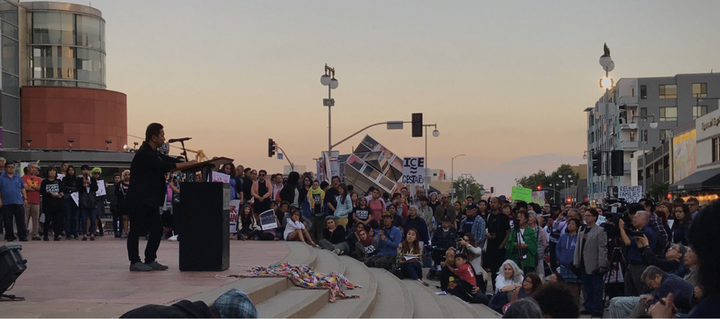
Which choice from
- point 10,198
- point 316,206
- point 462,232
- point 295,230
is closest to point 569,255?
point 462,232

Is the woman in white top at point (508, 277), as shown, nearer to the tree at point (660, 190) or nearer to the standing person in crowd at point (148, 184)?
the standing person in crowd at point (148, 184)

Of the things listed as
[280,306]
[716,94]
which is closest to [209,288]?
[280,306]

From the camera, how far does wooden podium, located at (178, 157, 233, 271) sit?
10125mm

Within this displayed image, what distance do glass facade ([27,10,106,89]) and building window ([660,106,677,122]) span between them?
223ft

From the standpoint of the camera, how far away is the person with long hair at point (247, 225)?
1967 centimetres

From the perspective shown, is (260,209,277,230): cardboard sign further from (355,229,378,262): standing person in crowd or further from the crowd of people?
(355,229,378,262): standing person in crowd

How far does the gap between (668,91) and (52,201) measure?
9294 cm

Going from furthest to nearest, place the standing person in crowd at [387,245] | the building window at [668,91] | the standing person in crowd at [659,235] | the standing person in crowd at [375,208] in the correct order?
1. the building window at [668,91]
2. the standing person in crowd at [375,208]
3. the standing person in crowd at [387,245]
4. the standing person in crowd at [659,235]

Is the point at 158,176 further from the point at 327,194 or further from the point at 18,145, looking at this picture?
the point at 18,145

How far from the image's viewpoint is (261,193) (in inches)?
811

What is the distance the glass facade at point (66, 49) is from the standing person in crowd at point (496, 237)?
49.5 metres

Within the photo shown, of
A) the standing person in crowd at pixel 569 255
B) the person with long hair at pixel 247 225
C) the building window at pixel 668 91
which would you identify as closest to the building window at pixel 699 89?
the building window at pixel 668 91

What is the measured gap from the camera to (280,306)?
7992 mm

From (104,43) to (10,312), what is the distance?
61194 millimetres
